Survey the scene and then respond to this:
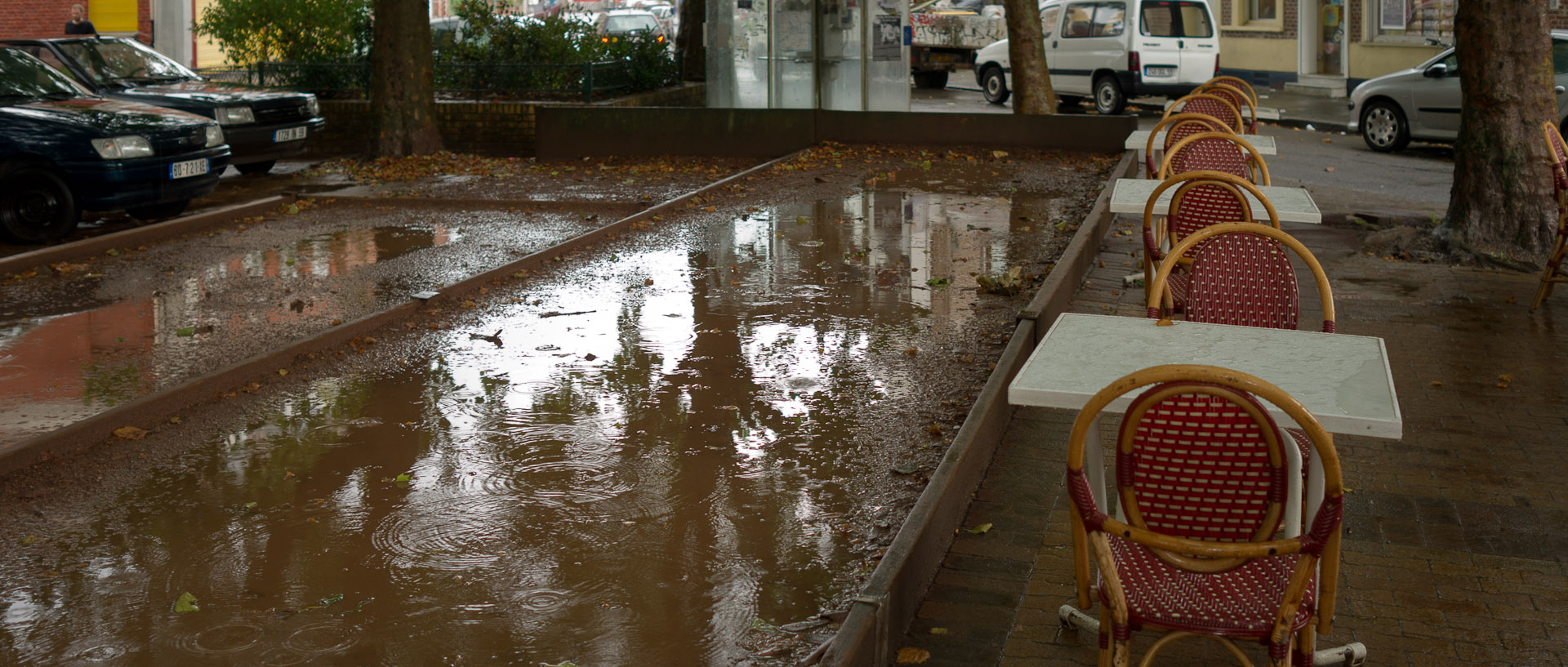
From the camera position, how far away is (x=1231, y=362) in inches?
142

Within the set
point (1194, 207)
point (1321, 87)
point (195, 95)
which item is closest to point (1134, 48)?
point (1321, 87)

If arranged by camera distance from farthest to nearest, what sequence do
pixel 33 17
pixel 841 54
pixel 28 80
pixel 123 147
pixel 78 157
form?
pixel 33 17 → pixel 841 54 → pixel 28 80 → pixel 123 147 → pixel 78 157

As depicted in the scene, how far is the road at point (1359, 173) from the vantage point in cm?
1245

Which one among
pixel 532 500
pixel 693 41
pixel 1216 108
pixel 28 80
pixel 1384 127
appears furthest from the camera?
pixel 693 41

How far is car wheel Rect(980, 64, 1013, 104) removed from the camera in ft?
79.5

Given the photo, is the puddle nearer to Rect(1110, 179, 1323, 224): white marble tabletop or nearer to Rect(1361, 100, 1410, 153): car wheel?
Rect(1110, 179, 1323, 224): white marble tabletop

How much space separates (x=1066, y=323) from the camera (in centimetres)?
411

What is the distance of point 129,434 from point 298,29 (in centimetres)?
1647

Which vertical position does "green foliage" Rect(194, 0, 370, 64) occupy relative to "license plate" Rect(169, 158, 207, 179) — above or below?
above

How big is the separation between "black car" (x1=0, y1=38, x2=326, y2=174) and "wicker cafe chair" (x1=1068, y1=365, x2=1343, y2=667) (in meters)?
13.7

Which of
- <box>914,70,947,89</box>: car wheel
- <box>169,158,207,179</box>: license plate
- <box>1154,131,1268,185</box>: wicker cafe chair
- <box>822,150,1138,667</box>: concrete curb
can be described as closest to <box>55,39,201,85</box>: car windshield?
<box>169,158,207,179</box>: license plate

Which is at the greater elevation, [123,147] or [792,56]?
[792,56]

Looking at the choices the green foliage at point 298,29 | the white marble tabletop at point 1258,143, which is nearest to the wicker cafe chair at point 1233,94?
the white marble tabletop at point 1258,143

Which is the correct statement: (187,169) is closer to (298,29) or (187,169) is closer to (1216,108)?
(1216,108)
